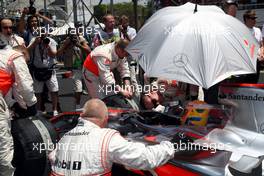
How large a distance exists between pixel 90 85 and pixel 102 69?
1.34 ft

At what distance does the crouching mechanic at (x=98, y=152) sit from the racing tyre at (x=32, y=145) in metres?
0.79

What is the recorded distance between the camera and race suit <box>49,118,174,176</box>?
7.88 feet

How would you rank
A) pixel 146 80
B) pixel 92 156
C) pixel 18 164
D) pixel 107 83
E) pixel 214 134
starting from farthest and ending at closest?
pixel 146 80, pixel 107 83, pixel 18 164, pixel 214 134, pixel 92 156

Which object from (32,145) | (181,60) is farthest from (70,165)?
(181,60)

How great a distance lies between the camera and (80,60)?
7.00m

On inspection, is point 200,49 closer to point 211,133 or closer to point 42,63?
point 211,133

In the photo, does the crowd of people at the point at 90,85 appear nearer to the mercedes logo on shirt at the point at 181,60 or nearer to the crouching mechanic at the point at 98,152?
the crouching mechanic at the point at 98,152

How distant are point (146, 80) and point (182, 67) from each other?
2403 millimetres

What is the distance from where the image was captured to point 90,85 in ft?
16.7

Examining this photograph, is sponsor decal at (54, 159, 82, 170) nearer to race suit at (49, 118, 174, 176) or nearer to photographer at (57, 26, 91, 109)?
race suit at (49, 118, 174, 176)

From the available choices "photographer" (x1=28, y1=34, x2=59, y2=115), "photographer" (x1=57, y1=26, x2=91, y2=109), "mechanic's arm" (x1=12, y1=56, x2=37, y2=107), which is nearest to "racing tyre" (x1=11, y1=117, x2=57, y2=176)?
"mechanic's arm" (x1=12, y1=56, x2=37, y2=107)

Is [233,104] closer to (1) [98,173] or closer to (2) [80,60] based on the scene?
(1) [98,173]

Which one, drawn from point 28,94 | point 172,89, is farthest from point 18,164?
point 172,89

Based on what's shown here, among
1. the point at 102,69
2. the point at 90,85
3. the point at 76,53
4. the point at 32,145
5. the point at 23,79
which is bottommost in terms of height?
the point at 32,145
